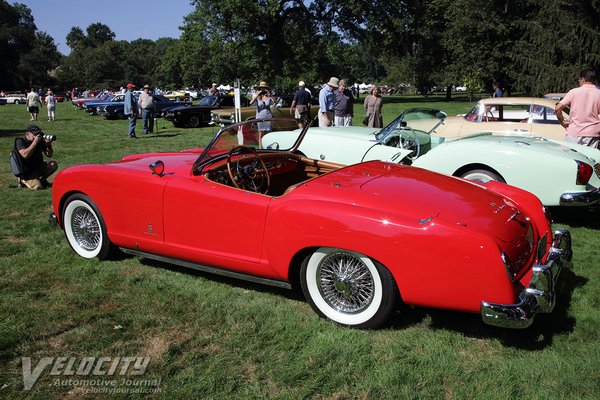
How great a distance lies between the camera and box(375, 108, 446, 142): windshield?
6623mm

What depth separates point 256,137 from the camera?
4703 millimetres

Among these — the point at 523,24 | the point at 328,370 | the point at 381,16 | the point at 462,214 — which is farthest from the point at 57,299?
the point at 381,16

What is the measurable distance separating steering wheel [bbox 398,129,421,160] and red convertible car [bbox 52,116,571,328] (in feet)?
6.95

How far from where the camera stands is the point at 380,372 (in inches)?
111

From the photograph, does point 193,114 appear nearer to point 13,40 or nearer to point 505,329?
point 505,329

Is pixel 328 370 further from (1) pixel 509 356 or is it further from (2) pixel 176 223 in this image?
(2) pixel 176 223

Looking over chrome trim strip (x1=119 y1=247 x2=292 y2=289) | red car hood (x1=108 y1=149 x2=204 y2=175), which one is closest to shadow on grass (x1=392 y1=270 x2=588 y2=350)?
chrome trim strip (x1=119 y1=247 x2=292 y2=289)

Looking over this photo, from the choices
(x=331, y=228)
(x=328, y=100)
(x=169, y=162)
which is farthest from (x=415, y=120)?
(x=331, y=228)

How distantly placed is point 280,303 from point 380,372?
113cm

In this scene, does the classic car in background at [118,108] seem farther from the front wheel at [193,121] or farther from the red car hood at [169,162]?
the red car hood at [169,162]

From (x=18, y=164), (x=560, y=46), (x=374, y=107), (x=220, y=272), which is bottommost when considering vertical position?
(x=220, y=272)

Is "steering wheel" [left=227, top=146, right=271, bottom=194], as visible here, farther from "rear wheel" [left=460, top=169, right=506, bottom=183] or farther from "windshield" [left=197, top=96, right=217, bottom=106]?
"windshield" [left=197, top=96, right=217, bottom=106]

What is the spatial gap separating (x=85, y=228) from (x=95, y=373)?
2070 millimetres

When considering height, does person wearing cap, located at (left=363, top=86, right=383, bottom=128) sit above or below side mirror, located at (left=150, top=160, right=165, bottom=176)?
above
